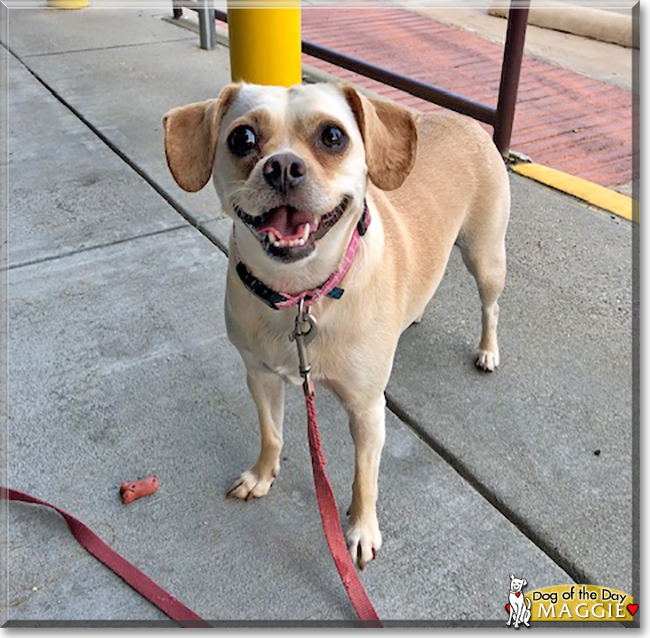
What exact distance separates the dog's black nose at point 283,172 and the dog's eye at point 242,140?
182 millimetres

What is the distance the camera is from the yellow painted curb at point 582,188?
4.37 m

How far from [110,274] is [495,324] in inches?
82.1

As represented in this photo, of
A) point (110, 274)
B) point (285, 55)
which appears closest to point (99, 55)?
point (285, 55)

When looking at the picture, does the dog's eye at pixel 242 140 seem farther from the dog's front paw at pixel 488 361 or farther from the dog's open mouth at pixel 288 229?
the dog's front paw at pixel 488 361

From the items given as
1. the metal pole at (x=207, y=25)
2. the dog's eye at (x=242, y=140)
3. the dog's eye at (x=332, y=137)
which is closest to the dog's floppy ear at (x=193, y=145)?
the dog's eye at (x=242, y=140)

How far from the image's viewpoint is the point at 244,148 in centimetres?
193

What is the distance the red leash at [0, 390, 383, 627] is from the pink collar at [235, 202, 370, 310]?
0.30 metres

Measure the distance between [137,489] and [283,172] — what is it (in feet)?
4.53

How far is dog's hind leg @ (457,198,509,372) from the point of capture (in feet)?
9.84

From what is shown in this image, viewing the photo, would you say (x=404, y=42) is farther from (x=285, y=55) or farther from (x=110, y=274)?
(x=110, y=274)

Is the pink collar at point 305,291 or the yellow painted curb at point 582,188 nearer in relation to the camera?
the pink collar at point 305,291

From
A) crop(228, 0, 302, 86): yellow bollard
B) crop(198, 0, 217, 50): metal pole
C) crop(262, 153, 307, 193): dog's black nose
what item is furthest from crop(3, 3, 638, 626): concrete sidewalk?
crop(198, 0, 217, 50): metal pole

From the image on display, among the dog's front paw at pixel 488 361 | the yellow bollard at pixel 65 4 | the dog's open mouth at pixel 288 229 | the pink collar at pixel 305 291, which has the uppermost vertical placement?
the dog's open mouth at pixel 288 229

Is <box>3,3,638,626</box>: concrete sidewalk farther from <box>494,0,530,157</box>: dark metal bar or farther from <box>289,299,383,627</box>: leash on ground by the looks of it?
<box>494,0,530,157</box>: dark metal bar
